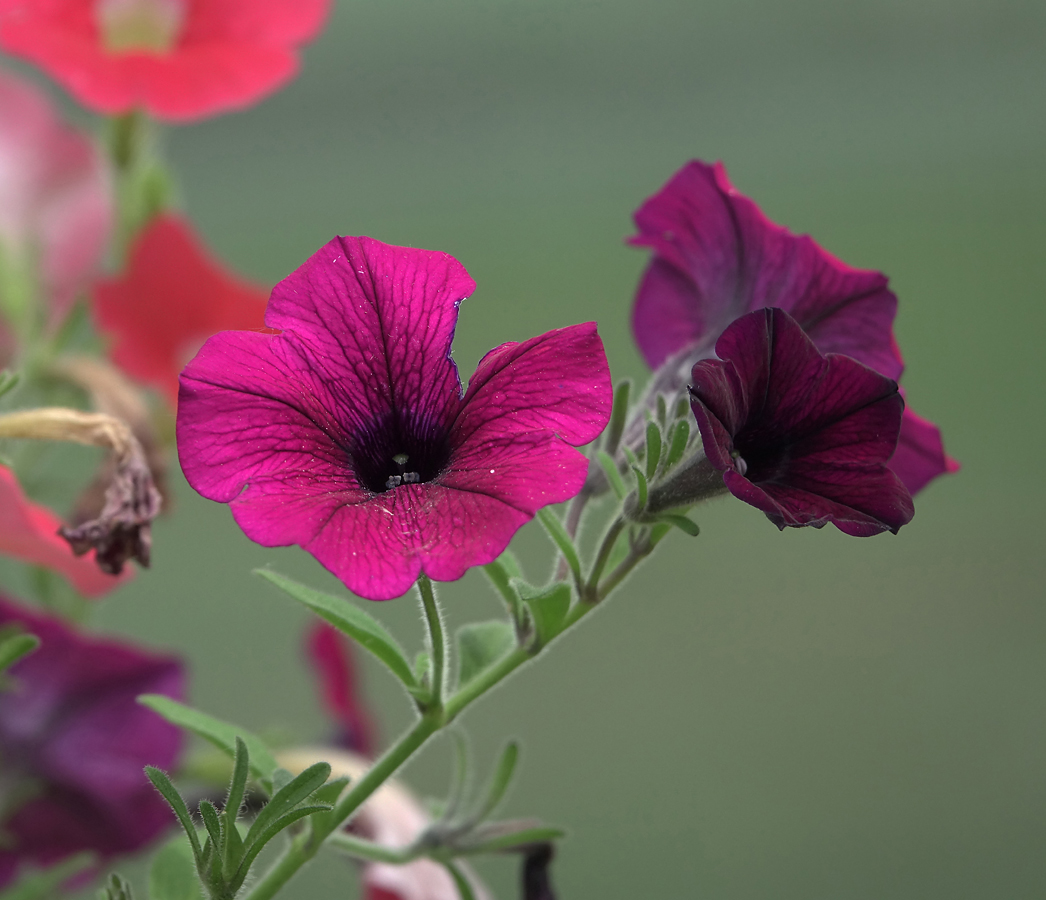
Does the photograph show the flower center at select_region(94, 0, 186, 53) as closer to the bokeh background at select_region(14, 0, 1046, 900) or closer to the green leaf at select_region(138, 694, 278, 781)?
the green leaf at select_region(138, 694, 278, 781)

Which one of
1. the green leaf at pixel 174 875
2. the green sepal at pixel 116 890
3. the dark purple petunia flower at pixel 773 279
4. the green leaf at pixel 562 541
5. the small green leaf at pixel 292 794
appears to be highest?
the dark purple petunia flower at pixel 773 279

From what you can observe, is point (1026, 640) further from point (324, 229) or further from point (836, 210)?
point (324, 229)

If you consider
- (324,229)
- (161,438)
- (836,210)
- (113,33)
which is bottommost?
(161,438)

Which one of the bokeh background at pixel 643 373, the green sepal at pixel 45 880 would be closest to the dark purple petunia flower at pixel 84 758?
the green sepal at pixel 45 880

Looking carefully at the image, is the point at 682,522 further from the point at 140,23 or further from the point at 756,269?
the point at 140,23

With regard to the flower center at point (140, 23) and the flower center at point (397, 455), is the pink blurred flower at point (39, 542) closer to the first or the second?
the flower center at point (397, 455)

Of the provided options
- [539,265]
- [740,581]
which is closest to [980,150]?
[539,265]
